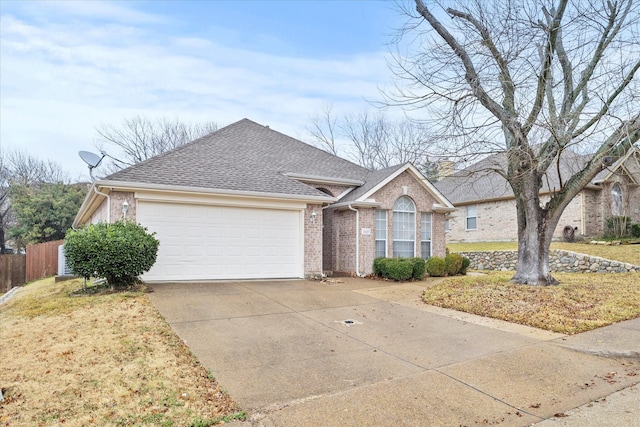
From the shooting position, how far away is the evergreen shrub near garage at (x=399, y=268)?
13.2 metres

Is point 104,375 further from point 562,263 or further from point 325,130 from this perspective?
point 325,130

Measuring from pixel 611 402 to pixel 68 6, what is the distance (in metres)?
13.9

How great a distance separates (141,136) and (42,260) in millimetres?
13502

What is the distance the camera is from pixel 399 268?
1323 cm

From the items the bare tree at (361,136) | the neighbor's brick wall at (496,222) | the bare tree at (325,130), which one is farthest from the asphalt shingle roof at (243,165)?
the bare tree at (325,130)

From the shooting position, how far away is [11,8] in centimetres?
1038

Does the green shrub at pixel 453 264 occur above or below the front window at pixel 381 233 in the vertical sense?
below

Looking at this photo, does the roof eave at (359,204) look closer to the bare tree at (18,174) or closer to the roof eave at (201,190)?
the roof eave at (201,190)

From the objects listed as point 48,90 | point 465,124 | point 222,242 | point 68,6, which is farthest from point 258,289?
point 48,90

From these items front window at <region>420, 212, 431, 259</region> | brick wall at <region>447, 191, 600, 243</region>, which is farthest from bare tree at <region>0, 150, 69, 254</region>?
brick wall at <region>447, 191, 600, 243</region>

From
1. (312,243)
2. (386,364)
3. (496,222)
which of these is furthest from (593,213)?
(386,364)

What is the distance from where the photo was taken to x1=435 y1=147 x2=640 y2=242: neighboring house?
19.7 meters

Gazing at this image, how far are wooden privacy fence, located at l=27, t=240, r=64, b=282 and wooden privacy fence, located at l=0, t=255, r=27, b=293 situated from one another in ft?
1.10

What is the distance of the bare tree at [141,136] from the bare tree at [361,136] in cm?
865
